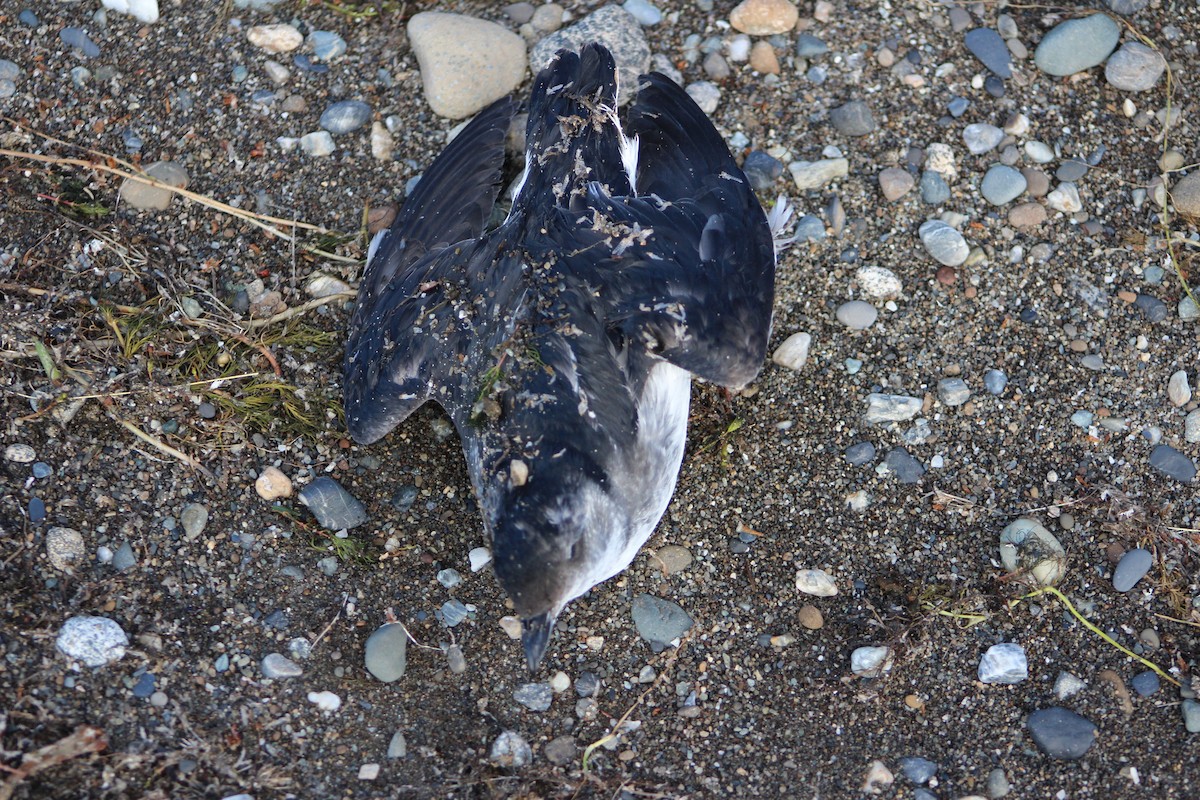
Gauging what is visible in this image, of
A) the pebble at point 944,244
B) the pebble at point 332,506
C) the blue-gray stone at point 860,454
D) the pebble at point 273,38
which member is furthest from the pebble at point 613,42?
the pebble at point 332,506

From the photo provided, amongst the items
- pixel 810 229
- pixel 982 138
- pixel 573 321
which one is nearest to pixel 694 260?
pixel 573 321

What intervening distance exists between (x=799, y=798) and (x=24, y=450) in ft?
11.4

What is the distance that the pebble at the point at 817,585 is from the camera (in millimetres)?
4133

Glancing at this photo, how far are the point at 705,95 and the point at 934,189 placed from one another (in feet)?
3.77

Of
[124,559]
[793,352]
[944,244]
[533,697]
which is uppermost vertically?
[944,244]

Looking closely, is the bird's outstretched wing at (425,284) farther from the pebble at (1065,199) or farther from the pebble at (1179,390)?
the pebble at (1179,390)

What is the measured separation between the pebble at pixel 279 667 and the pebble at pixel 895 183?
3300 mm

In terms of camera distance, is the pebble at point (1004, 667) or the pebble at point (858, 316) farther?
the pebble at point (858, 316)

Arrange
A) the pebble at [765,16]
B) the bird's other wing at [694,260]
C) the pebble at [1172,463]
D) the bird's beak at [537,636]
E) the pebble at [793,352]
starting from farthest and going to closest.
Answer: the pebble at [765,16] → the pebble at [793,352] → the pebble at [1172,463] → the bird's other wing at [694,260] → the bird's beak at [537,636]

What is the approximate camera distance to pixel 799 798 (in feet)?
12.9

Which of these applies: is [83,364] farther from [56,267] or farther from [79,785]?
[79,785]

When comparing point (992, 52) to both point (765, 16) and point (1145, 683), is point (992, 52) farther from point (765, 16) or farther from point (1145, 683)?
point (1145, 683)

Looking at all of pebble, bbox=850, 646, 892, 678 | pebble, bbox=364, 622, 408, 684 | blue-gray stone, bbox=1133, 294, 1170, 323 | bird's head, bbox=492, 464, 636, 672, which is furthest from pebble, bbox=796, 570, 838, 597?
blue-gray stone, bbox=1133, 294, 1170, 323

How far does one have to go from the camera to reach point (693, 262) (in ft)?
12.1
